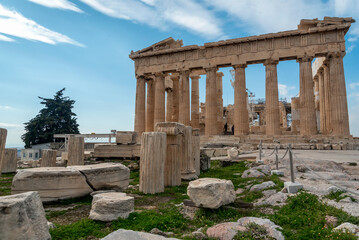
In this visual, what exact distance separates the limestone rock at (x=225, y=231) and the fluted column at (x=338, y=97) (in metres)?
21.6

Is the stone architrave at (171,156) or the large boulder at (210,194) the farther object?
the stone architrave at (171,156)

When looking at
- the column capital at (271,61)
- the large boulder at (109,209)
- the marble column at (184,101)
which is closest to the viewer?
the large boulder at (109,209)

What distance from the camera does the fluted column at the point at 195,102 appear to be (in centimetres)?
2778

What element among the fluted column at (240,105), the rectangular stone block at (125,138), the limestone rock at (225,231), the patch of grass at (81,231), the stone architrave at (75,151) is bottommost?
the patch of grass at (81,231)

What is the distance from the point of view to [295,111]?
2856 centimetres

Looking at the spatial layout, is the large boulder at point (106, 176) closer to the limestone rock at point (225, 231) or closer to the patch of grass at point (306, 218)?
the limestone rock at point (225, 231)

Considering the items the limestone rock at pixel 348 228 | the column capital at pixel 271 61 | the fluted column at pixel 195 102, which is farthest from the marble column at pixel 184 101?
the limestone rock at pixel 348 228

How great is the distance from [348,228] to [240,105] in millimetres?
20726

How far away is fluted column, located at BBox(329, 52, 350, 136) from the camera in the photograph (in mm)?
20812

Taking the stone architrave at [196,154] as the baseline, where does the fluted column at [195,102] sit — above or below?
above

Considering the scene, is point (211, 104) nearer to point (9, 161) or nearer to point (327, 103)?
point (327, 103)

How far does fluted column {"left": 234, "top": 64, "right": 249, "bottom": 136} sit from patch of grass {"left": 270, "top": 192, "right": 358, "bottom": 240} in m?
18.9

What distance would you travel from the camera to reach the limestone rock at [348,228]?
3.14 meters

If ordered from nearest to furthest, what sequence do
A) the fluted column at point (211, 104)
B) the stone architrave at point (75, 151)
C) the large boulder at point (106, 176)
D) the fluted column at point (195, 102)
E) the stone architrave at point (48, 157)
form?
the large boulder at point (106, 176)
the stone architrave at point (75, 151)
the stone architrave at point (48, 157)
the fluted column at point (211, 104)
the fluted column at point (195, 102)
